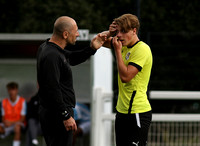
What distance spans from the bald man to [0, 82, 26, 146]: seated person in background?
4853 millimetres

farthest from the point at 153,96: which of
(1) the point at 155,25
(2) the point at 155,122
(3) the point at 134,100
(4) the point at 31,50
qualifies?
(1) the point at 155,25

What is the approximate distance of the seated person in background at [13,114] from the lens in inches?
364

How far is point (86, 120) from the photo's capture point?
9.70 m

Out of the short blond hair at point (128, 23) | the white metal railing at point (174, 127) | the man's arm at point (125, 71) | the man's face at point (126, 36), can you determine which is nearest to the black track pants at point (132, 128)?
the man's arm at point (125, 71)

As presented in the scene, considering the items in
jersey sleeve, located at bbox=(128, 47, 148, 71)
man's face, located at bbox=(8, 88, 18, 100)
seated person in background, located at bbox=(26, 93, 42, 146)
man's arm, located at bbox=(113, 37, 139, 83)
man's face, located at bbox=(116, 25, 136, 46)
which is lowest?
seated person in background, located at bbox=(26, 93, 42, 146)

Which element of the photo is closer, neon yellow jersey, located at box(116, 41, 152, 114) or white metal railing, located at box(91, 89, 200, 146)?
neon yellow jersey, located at box(116, 41, 152, 114)

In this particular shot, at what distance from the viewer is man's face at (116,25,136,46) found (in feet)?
14.5

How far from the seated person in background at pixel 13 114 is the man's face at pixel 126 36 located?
5224 mm

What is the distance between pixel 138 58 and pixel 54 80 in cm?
78

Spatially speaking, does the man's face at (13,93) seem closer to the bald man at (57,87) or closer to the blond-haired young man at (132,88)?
the bald man at (57,87)

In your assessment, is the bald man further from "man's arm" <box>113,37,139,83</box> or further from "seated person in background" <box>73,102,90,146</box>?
"seated person in background" <box>73,102,90,146</box>

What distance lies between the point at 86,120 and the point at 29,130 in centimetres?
124

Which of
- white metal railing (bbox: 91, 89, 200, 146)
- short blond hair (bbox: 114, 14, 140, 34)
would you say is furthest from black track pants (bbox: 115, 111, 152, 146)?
white metal railing (bbox: 91, 89, 200, 146)

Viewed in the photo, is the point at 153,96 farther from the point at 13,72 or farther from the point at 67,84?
the point at 13,72
